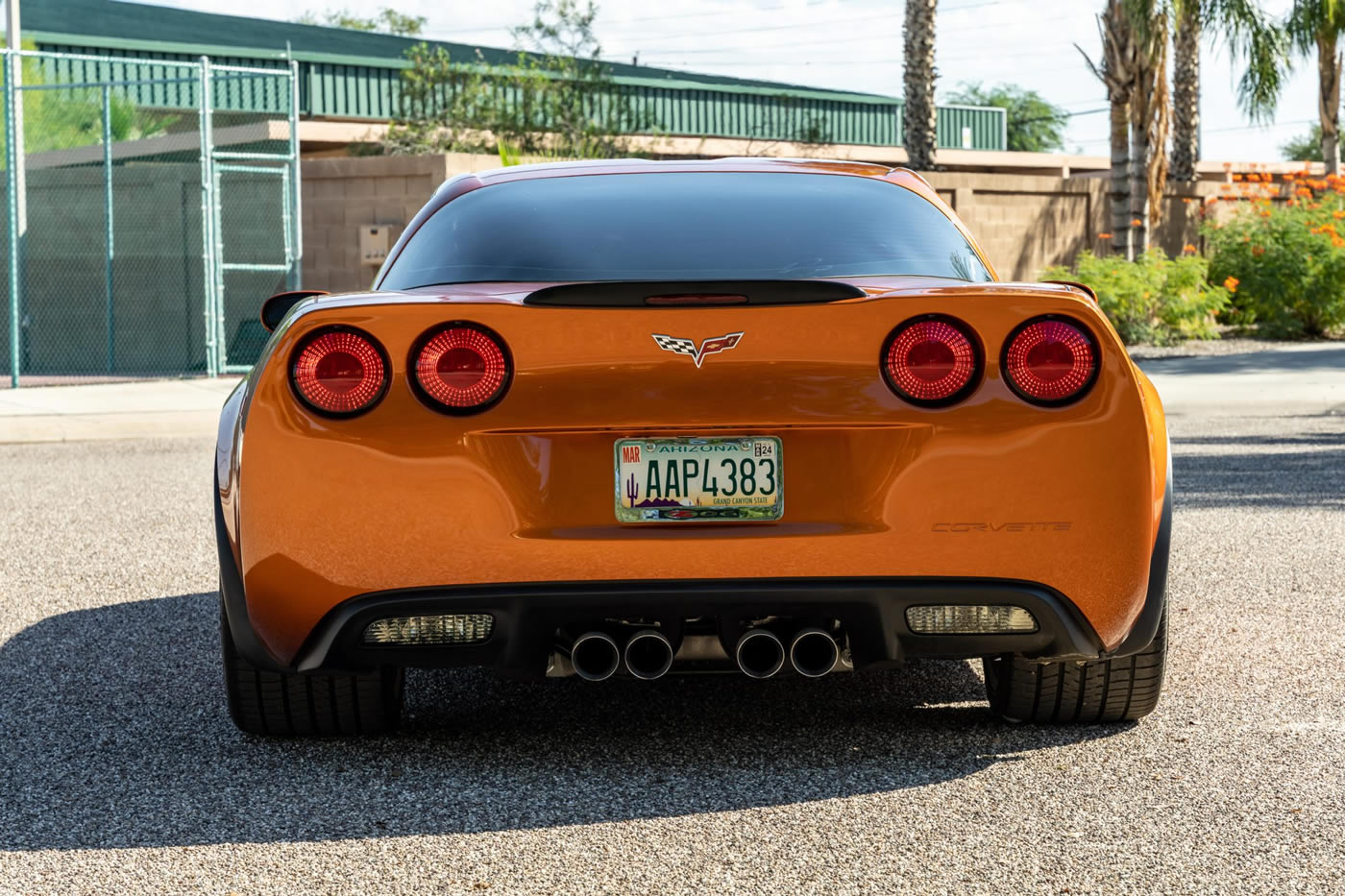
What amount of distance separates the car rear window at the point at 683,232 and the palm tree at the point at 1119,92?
18.6m

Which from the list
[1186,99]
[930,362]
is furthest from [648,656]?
[1186,99]

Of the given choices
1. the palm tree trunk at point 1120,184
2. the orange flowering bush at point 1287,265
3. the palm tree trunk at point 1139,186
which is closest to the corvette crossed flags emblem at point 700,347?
the orange flowering bush at point 1287,265

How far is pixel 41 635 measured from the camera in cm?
586

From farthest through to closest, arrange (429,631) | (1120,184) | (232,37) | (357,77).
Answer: (232,37) → (357,77) → (1120,184) → (429,631)

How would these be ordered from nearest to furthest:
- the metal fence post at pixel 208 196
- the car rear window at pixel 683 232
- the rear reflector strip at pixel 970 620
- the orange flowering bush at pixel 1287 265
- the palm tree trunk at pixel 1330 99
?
the rear reflector strip at pixel 970 620, the car rear window at pixel 683 232, the metal fence post at pixel 208 196, the orange flowering bush at pixel 1287 265, the palm tree trunk at pixel 1330 99

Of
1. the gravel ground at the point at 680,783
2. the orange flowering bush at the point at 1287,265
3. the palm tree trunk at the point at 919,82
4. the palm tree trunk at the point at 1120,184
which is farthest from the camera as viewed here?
the palm tree trunk at the point at 919,82

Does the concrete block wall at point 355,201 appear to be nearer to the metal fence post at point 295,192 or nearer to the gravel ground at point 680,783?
the metal fence post at point 295,192

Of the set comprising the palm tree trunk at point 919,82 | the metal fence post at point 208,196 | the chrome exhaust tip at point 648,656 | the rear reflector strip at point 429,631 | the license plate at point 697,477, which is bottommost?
the chrome exhaust tip at point 648,656

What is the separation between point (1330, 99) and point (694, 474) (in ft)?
101

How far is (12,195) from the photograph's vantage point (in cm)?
1734

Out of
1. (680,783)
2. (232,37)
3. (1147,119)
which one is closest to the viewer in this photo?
(680,783)

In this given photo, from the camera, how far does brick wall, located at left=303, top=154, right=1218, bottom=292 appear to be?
787 inches

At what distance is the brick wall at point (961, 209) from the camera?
20.0 meters

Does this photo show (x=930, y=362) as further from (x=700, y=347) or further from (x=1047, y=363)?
(x=700, y=347)
